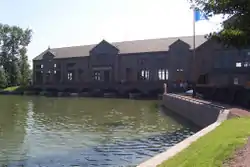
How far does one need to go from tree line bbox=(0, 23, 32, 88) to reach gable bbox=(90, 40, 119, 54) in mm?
29822

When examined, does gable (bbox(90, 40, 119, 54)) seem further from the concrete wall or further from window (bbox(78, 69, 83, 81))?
the concrete wall

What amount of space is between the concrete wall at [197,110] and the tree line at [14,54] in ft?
240

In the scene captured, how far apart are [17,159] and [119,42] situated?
249 feet

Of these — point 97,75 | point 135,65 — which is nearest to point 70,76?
point 97,75

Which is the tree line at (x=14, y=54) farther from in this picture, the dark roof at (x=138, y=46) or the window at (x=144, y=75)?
the window at (x=144, y=75)

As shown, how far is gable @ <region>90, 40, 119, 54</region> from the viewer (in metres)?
84.4

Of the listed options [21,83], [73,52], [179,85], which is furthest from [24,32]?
[179,85]

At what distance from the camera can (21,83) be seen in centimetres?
10762

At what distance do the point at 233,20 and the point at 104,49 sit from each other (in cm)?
6886

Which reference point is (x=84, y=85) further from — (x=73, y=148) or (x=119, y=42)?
(x=73, y=148)

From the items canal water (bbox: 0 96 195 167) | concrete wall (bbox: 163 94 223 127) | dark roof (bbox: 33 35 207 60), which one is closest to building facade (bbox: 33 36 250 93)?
dark roof (bbox: 33 35 207 60)

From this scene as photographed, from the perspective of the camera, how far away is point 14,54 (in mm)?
107625

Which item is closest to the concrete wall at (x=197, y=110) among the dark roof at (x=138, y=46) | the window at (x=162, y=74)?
the window at (x=162, y=74)

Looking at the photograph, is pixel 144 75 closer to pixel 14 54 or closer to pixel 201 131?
pixel 14 54
